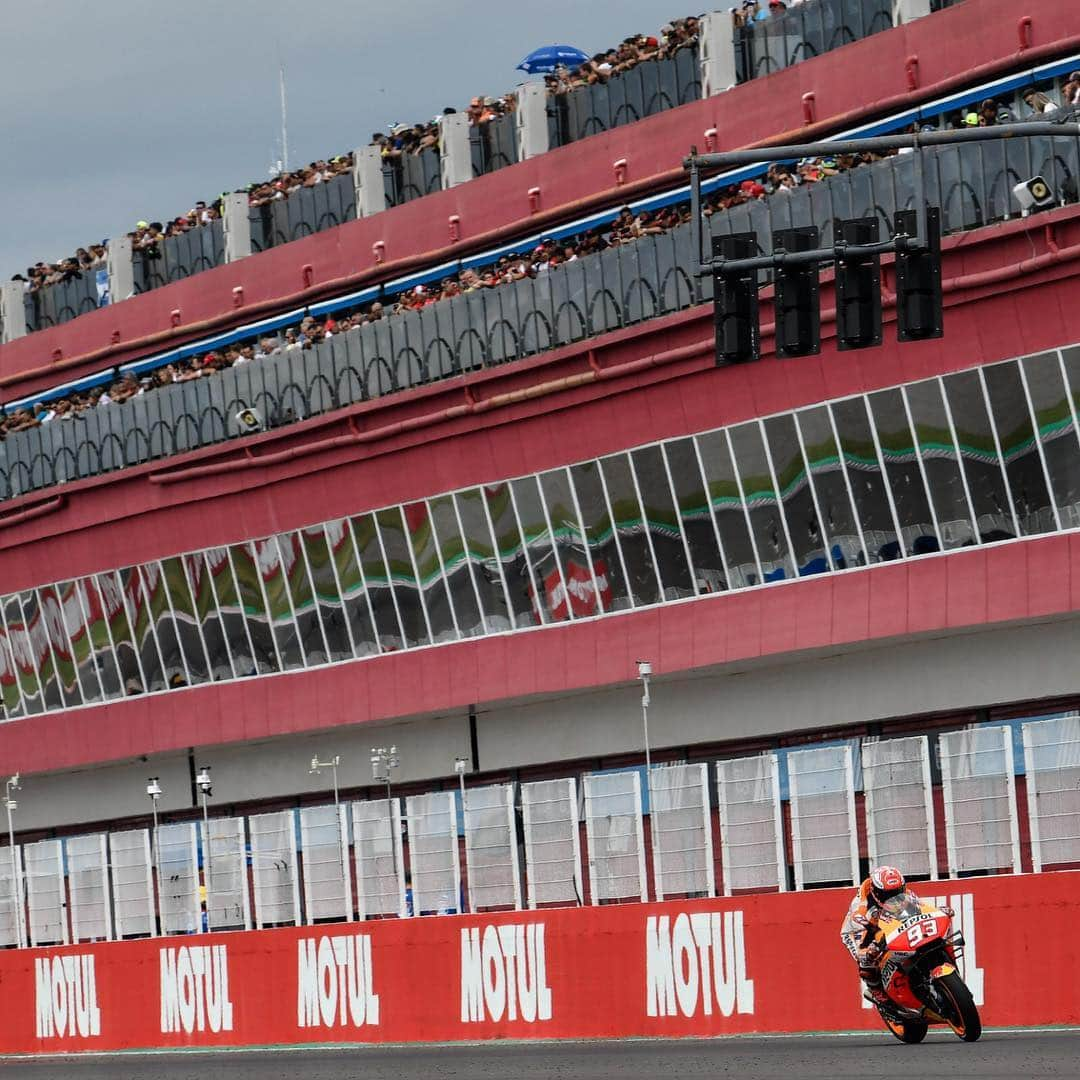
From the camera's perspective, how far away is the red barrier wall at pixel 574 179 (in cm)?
3725

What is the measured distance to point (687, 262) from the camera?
37.3m

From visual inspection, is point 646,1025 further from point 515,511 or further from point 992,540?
point 515,511

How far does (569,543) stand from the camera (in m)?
40.1

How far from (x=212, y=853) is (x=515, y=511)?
7.30 metres

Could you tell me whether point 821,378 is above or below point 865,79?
below

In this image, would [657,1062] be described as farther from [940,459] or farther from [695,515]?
[695,515]

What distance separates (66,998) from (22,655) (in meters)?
18.9

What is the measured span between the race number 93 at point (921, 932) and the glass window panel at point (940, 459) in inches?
608

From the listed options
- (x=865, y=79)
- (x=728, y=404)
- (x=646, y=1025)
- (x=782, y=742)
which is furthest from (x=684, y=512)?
(x=646, y=1025)

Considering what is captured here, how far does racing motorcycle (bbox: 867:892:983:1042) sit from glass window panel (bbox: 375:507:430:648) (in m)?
23.8

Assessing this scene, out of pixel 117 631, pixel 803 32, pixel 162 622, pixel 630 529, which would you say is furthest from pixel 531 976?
pixel 117 631

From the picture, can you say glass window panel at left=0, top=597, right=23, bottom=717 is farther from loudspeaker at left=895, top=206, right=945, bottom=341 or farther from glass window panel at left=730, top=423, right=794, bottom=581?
loudspeaker at left=895, top=206, right=945, bottom=341

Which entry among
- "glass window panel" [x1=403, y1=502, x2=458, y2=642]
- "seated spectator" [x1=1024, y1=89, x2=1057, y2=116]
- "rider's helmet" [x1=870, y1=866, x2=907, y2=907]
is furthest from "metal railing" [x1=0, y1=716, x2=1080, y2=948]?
"seated spectator" [x1=1024, y1=89, x2=1057, y2=116]

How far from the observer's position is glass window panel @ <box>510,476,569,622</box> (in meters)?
40.5
